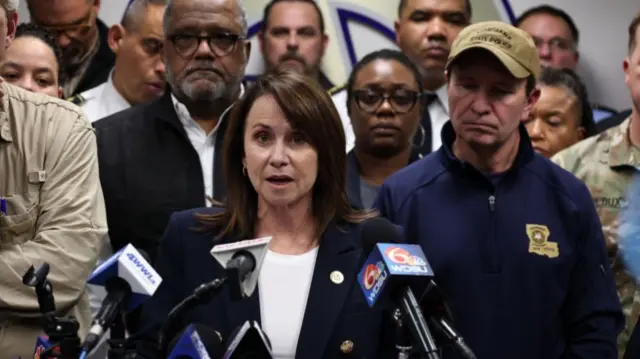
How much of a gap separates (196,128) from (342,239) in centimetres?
146

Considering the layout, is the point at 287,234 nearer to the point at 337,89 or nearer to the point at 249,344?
the point at 249,344

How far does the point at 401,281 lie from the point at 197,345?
0.48m

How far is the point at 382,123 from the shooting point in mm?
5059

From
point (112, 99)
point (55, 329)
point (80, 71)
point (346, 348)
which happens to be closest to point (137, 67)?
point (112, 99)

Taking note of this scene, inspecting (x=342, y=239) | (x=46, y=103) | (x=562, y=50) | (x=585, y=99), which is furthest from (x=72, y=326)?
(x=562, y=50)

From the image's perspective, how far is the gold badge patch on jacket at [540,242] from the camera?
365 centimetres

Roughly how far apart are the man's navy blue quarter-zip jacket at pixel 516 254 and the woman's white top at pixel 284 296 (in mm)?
488

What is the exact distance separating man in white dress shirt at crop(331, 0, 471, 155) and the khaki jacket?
2.17 metres

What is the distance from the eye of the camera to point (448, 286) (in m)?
3.62

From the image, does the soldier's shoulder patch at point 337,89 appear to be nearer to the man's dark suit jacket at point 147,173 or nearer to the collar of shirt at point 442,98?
the collar of shirt at point 442,98

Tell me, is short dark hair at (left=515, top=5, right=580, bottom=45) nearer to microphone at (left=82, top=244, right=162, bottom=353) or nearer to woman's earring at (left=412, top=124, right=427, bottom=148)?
woman's earring at (left=412, top=124, right=427, bottom=148)

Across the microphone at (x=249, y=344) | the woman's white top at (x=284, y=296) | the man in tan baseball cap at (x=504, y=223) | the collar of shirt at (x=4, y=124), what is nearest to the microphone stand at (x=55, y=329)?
the microphone at (x=249, y=344)

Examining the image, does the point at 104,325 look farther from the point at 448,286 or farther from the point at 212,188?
the point at 212,188

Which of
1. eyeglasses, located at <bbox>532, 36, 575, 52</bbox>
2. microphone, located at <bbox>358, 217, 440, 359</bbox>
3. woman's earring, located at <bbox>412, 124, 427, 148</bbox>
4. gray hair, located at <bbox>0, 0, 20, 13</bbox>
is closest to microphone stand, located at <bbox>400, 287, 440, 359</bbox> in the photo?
microphone, located at <bbox>358, 217, 440, 359</bbox>
